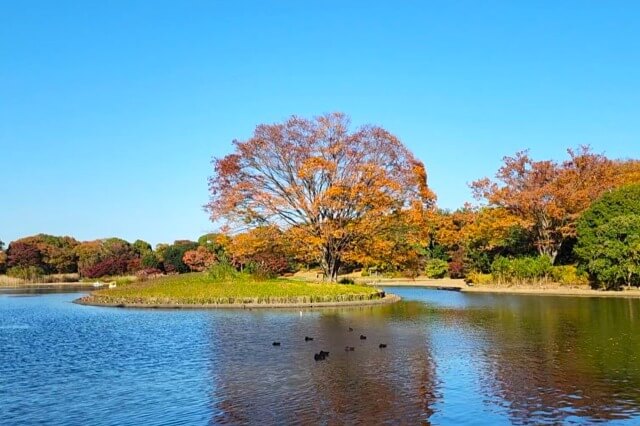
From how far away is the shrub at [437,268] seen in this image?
75188 millimetres

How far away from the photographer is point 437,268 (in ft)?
247

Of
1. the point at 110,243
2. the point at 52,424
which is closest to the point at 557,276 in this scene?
the point at 52,424

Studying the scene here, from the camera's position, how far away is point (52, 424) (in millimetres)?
12219

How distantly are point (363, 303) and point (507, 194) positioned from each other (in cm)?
2402

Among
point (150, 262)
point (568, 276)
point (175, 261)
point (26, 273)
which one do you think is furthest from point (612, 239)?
point (26, 273)

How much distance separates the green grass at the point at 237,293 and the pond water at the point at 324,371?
26.3 feet

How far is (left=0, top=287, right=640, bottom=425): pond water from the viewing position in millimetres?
12789

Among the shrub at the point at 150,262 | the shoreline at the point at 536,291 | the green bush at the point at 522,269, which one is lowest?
the shoreline at the point at 536,291

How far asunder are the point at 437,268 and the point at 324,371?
60.1 metres

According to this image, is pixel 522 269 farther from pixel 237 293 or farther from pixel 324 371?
pixel 324 371

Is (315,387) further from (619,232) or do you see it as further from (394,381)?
(619,232)

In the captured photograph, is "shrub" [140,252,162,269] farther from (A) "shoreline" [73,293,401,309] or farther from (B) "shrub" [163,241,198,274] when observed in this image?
(A) "shoreline" [73,293,401,309]

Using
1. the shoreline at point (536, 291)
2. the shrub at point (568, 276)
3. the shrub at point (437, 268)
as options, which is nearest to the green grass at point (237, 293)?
the shoreline at point (536, 291)

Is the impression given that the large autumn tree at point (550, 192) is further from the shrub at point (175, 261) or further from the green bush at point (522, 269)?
the shrub at point (175, 261)
